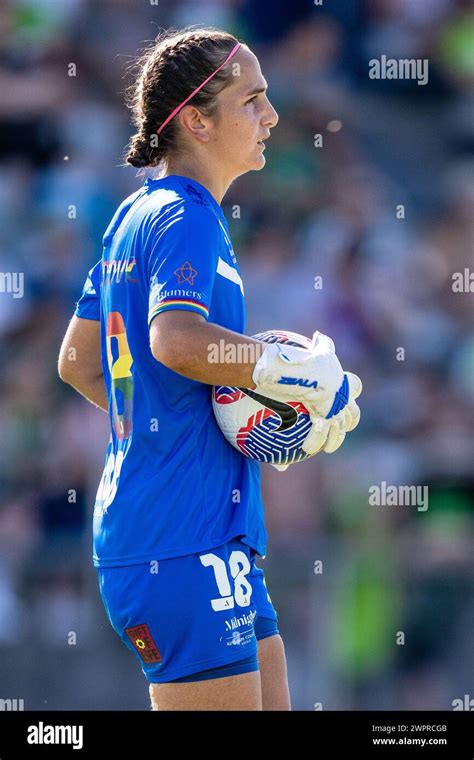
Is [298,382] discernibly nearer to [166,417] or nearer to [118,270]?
[166,417]

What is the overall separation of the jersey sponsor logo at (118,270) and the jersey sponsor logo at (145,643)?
2.33ft

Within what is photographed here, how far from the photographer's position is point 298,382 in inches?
90.8

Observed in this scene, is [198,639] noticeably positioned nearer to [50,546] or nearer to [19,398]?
[50,546]

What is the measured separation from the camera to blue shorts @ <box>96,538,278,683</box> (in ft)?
7.50

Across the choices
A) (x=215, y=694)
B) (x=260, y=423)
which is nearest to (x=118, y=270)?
(x=260, y=423)

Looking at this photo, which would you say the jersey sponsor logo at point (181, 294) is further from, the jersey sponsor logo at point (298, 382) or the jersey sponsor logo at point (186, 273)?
the jersey sponsor logo at point (298, 382)

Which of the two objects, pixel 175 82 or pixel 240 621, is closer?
pixel 240 621

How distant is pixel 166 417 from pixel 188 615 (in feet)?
1.30

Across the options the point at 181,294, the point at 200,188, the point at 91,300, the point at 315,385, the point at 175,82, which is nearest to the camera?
the point at 181,294

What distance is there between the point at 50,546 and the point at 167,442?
277 cm

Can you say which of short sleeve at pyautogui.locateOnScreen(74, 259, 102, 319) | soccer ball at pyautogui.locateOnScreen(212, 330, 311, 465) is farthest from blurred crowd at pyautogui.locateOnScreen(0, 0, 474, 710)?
soccer ball at pyautogui.locateOnScreen(212, 330, 311, 465)

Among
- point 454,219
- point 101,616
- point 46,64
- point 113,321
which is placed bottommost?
point 101,616
